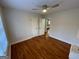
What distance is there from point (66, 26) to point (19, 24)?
318 cm

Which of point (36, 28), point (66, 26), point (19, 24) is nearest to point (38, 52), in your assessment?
point (19, 24)

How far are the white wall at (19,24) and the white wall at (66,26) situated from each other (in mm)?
1751

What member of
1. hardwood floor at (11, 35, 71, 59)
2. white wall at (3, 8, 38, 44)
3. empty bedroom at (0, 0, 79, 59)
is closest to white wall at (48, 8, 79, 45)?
empty bedroom at (0, 0, 79, 59)

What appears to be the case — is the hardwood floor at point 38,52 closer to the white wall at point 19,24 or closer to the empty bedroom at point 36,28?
the empty bedroom at point 36,28

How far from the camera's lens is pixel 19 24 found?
428 centimetres

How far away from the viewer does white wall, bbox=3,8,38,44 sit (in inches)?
145

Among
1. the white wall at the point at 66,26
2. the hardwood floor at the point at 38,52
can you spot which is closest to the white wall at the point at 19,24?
the hardwood floor at the point at 38,52

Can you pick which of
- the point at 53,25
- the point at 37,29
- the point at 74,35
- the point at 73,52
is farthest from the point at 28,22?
the point at 73,52

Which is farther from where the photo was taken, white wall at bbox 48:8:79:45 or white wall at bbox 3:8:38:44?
white wall at bbox 48:8:79:45

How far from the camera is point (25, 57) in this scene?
279 cm

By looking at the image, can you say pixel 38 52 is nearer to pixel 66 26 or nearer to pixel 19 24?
pixel 19 24

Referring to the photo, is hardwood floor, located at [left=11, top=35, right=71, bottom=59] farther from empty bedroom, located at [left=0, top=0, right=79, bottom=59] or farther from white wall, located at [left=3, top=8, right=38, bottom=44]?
white wall, located at [left=3, top=8, right=38, bottom=44]

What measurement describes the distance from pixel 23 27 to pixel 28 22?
631 millimetres

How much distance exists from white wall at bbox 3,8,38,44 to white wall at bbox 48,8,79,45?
175 cm
